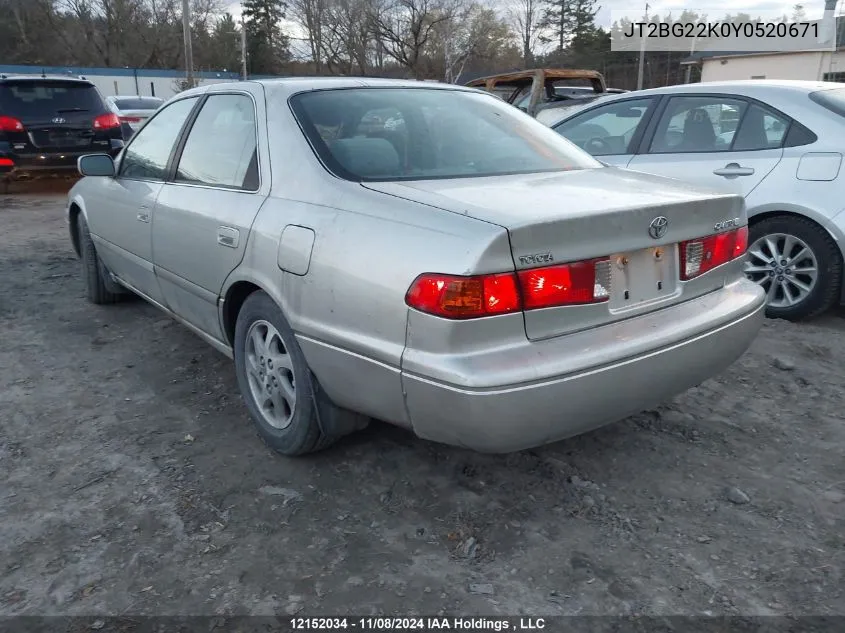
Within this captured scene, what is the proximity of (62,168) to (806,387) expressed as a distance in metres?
9.43

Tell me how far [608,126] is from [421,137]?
9.67ft

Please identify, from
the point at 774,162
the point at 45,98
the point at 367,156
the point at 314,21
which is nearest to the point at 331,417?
the point at 367,156

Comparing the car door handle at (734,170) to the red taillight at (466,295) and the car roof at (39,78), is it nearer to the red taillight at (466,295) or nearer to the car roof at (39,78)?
the red taillight at (466,295)

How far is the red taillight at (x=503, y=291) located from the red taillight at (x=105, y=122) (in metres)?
9.27

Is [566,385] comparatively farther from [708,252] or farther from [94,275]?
[94,275]

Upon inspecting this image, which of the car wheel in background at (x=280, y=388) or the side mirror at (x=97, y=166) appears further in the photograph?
the side mirror at (x=97, y=166)

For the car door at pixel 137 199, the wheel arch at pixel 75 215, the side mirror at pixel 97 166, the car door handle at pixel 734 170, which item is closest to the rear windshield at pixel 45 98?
the wheel arch at pixel 75 215

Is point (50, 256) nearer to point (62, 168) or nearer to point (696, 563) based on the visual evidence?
point (62, 168)

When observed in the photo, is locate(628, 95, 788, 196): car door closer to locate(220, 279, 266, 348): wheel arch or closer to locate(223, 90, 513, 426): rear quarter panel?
locate(223, 90, 513, 426): rear quarter panel

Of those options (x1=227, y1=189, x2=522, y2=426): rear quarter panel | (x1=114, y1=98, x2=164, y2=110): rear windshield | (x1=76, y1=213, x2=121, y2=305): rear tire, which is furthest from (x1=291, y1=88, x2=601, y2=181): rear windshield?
(x1=114, y1=98, x2=164, y2=110): rear windshield

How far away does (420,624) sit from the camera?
6.60 feet

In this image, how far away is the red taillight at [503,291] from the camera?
2047 mm

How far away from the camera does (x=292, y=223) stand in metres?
Answer: 2.58

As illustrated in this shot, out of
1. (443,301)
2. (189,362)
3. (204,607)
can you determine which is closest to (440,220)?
(443,301)
